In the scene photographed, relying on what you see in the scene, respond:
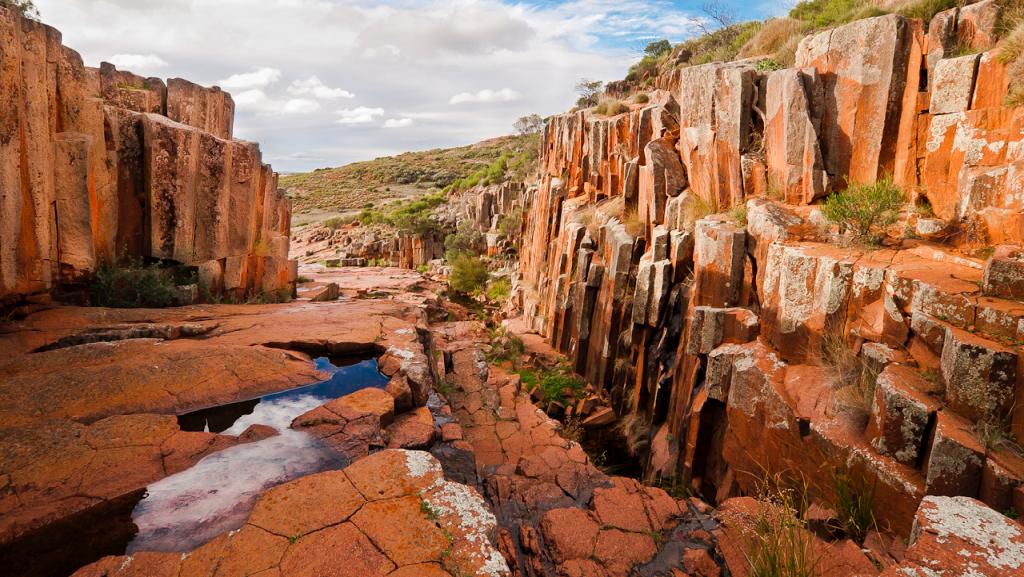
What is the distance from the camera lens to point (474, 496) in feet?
11.7

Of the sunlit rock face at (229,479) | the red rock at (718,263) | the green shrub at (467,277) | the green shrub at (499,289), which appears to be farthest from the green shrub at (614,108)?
the sunlit rock face at (229,479)

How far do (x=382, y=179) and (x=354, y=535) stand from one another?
209ft

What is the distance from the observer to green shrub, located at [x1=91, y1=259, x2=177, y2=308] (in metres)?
7.52

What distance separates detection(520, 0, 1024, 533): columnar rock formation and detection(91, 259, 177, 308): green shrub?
9016 millimetres

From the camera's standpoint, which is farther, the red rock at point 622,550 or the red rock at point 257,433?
the red rock at point 257,433

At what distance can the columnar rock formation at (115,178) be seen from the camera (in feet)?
20.0

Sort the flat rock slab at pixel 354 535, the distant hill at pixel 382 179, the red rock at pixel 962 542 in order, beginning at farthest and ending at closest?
the distant hill at pixel 382 179 → the flat rock slab at pixel 354 535 → the red rock at pixel 962 542

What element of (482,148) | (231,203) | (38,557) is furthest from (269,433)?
(482,148)

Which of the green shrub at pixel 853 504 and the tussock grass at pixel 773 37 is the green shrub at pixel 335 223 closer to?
the tussock grass at pixel 773 37

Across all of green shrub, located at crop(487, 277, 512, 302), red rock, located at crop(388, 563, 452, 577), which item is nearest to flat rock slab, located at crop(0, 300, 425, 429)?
red rock, located at crop(388, 563, 452, 577)

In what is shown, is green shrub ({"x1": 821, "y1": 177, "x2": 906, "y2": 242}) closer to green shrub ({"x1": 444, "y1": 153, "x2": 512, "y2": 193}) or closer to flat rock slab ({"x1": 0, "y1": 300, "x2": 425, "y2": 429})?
flat rock slab ({"x1": 0, "y1": 300, "x2": 425, "y2": 429})

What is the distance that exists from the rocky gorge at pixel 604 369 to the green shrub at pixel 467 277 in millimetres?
15416

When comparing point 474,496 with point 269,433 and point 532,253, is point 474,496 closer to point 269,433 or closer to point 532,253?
point 269,433

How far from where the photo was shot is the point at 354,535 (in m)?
3.07
